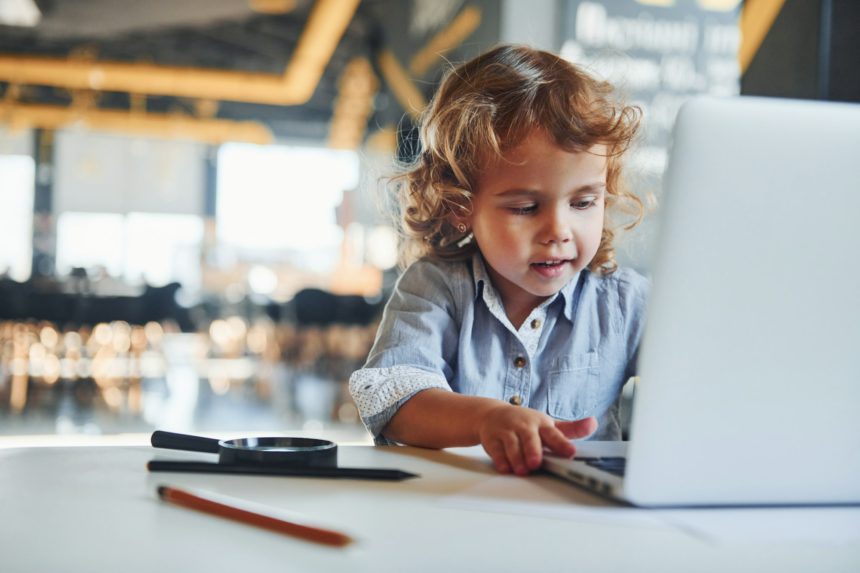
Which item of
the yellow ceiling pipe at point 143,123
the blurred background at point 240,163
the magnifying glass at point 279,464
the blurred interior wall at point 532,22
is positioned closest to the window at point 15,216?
the blurred background at point 240,163

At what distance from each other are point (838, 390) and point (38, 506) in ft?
1.62

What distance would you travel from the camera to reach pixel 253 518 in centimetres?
47

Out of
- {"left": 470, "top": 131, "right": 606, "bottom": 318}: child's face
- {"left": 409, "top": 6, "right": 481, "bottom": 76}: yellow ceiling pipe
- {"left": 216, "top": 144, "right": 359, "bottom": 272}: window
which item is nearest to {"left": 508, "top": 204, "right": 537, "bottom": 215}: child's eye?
{"left": 470, "top": 131, "right": 606, "bottom": 318}: child's face

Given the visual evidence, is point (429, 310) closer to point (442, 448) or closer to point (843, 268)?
point (442, 448)

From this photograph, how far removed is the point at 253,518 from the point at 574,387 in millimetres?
703

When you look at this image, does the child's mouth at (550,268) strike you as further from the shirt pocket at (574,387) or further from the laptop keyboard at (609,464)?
the laptop keyboard at (609,464)

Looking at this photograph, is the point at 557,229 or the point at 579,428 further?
the point at 557,229

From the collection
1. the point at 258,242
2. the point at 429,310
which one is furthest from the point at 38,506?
the point at 258,242

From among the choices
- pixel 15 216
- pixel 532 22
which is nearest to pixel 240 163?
pixel 15 216

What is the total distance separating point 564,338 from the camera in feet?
3.68

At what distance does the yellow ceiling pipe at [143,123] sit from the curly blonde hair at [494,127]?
9.59 meters

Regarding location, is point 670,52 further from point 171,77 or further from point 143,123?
point 143,123

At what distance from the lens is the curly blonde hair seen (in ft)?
3.49

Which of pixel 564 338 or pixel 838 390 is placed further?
pixel 564 338
